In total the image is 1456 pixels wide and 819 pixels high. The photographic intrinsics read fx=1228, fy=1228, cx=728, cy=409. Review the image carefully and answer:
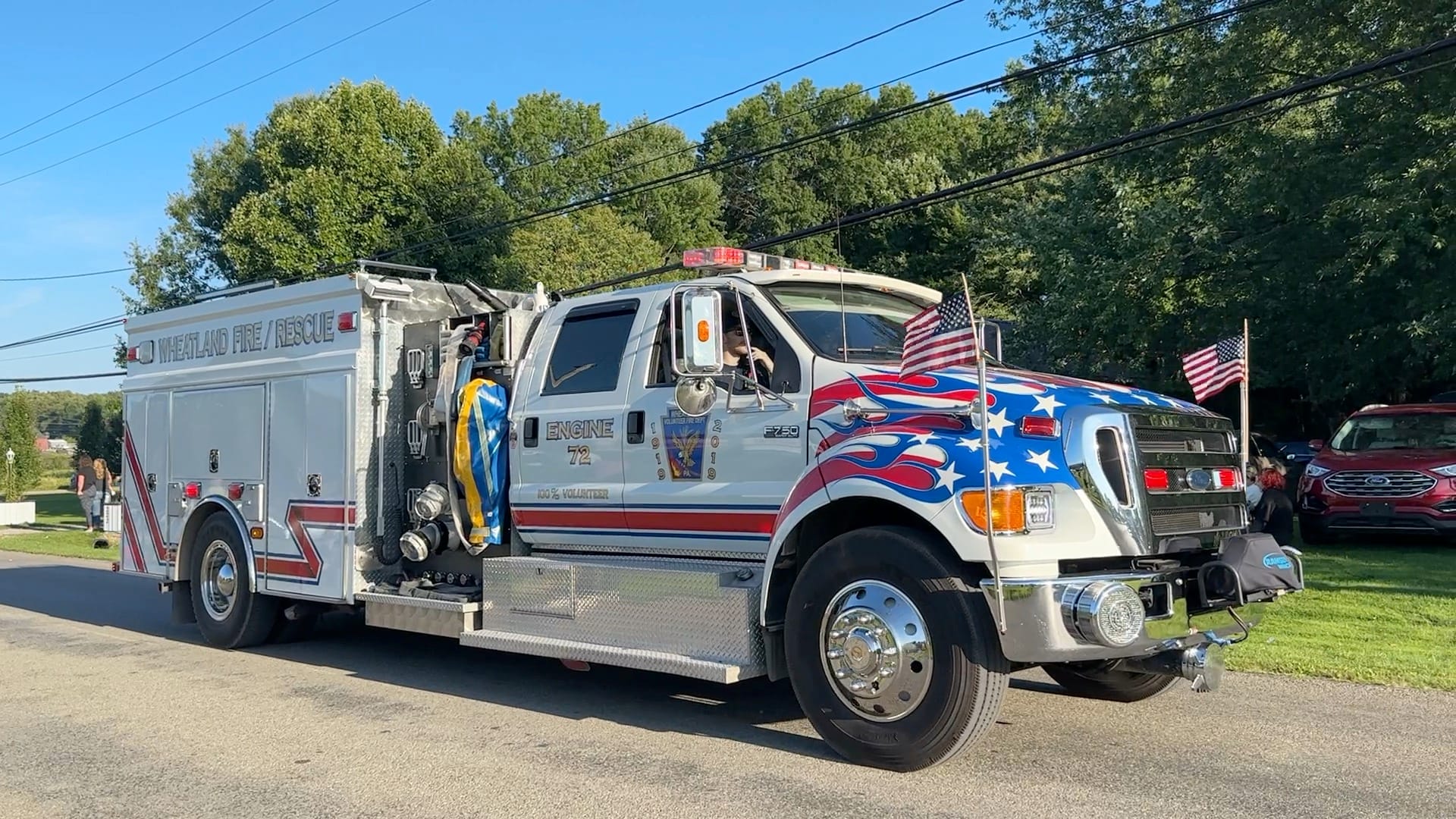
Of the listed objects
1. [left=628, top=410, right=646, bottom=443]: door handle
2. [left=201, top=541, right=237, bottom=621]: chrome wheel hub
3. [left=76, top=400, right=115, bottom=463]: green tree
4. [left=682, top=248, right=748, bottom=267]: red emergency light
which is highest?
[left=76, top=400, right=115, bottom=463]: green tree

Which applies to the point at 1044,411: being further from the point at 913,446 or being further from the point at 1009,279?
the point at 1009,279

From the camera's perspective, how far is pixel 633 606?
668cm

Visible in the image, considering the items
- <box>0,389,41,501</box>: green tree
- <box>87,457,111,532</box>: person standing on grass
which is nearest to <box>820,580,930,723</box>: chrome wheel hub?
<box>87,457,111,532</box>: person standing on grass

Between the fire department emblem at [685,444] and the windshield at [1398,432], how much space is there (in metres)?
11.2

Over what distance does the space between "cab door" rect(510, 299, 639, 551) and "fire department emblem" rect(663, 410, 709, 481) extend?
0.38 m

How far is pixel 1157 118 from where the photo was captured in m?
19.8

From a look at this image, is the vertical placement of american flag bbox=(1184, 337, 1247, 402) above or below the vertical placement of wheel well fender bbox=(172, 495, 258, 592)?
above

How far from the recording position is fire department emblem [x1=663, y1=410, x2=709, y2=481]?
6707mm

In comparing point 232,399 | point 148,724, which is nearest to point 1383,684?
point 148,724

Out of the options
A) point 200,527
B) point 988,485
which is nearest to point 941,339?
A: point 988,485

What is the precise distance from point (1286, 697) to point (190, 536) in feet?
27.2

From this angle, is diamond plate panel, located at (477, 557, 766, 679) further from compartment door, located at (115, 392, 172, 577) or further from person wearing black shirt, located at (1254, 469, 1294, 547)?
person wearing black shirt, located at (1254, 469, 1294, 547)

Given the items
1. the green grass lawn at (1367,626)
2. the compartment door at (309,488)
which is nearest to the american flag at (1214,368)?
the green grass lawn at (1367,626)

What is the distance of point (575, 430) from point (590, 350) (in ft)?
1.69
